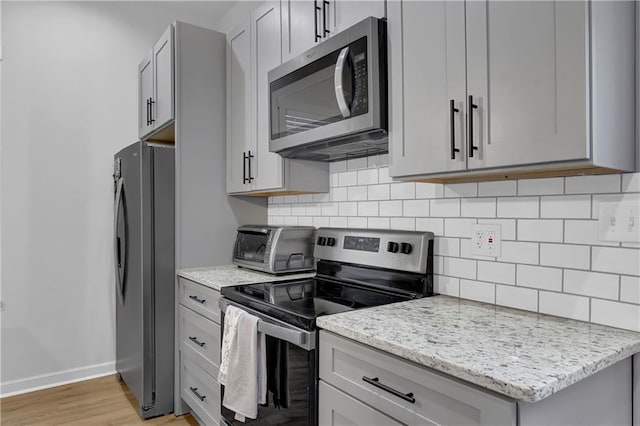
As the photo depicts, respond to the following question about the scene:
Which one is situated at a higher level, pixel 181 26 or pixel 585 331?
pixel 181 26

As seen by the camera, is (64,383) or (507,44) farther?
(64,383)

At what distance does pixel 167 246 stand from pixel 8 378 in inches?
60.1

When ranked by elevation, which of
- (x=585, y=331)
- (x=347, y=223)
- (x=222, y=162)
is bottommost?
(x=585, y=331)

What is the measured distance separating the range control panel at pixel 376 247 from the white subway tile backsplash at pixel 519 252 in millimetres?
294

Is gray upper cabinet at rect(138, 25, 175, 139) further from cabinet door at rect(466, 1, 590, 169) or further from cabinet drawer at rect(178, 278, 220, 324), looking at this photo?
cabinet door at rect(466, 1, 590, 169)

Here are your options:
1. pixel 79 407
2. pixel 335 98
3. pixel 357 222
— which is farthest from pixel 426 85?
pixel 79 407

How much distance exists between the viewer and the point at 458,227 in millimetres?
1635

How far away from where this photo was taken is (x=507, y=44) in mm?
1149

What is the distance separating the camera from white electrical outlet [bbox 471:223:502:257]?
150 cm

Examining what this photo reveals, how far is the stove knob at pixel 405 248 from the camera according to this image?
172 centimetres

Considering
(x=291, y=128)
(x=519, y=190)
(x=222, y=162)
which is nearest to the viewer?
(x=519, y=190)

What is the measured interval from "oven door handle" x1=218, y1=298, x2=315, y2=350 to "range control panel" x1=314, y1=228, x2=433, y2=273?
55cm

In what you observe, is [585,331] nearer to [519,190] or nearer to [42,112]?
[519,190]

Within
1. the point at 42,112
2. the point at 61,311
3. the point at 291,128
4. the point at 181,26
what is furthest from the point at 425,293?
the point at 42,112
